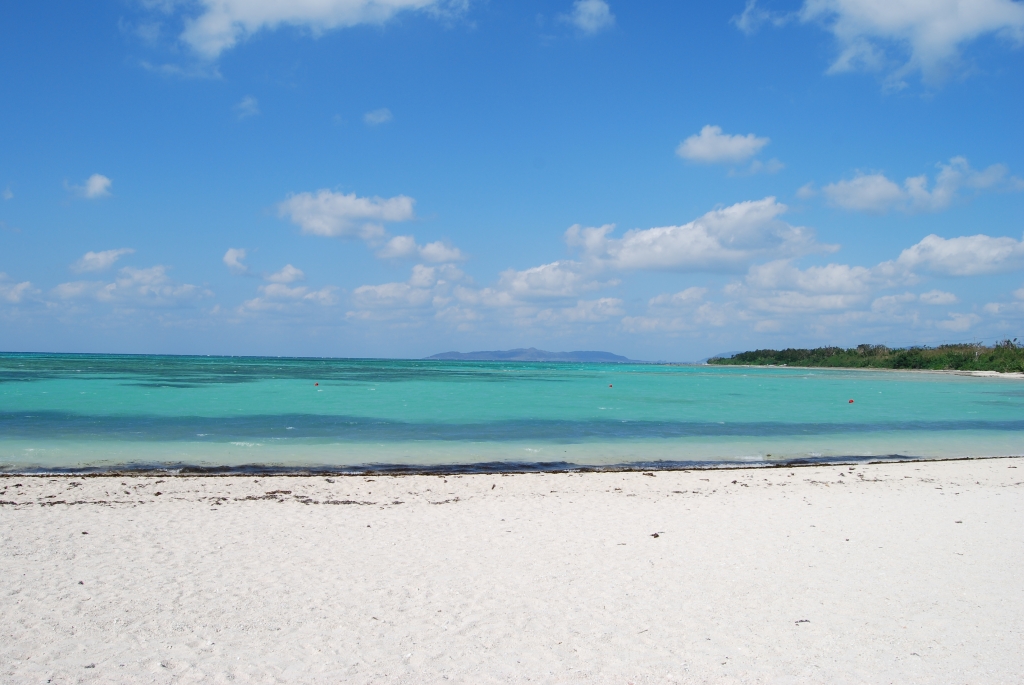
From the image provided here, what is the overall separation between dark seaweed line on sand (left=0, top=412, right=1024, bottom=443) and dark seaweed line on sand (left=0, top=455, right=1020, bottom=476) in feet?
Answer: 12.0

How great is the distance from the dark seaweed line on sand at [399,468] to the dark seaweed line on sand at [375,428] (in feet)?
12.0

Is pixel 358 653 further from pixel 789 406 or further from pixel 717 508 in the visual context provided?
pixel 789 406

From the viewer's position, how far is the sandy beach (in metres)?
4.61

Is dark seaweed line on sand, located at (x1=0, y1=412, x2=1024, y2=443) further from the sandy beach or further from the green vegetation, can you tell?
the green vegetation

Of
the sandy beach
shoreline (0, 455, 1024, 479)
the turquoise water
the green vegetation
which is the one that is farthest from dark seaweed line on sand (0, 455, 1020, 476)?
the green vegetation

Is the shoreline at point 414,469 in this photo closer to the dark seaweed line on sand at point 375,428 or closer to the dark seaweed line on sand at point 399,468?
the dark seaweed line on sand at point 399,468

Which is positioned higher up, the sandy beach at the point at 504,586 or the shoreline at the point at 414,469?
the sandy beach at the point at 504,586

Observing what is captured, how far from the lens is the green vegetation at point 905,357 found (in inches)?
3009

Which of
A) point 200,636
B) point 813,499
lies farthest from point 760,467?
point 200,636

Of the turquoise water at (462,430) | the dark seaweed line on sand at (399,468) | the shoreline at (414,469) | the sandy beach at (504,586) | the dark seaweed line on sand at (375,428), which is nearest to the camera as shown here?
the sandy beach at (504,586)

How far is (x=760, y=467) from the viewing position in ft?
44.9

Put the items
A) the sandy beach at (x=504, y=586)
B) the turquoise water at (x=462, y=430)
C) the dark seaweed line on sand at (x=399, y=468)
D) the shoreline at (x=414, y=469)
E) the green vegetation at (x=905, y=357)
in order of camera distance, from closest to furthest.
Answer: the sandy beach at (x=504, y=586) → the shoreline at (x=414, y=469) → the dark seaweed line on sand at (x=399, y=468) → the turquoise water at (x=462, y=430) → the green vegetation at (x=905, y=357)

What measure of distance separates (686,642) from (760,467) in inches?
379

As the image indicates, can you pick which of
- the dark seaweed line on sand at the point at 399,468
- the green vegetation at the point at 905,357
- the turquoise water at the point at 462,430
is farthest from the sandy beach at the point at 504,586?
the green vegetation at the point at 905,357
